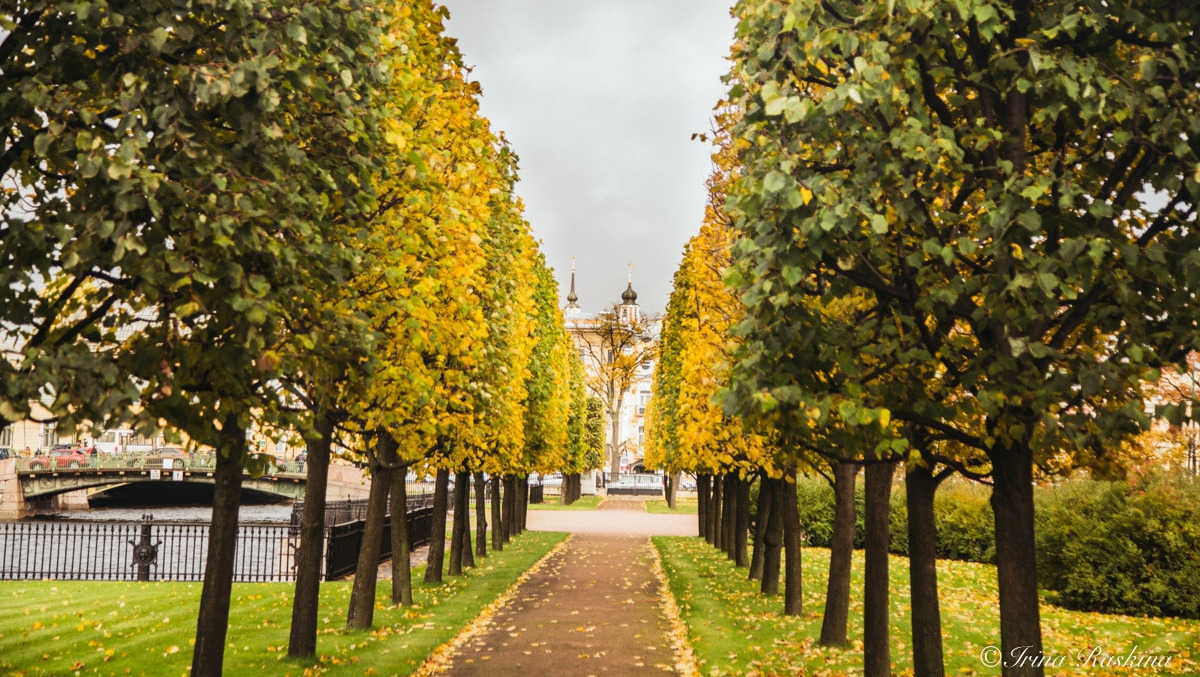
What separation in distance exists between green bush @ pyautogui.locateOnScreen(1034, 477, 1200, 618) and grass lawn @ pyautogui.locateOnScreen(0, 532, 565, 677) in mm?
10505

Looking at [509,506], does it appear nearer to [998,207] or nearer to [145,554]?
[145,554]

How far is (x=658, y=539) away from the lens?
3238 centimetres

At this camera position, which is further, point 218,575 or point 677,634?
point 677,634

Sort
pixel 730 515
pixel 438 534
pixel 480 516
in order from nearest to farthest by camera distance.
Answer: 1. pixel 438 534
2. pixel 480 516
3. pixel 730 515

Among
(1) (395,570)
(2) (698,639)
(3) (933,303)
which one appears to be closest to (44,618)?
(1) (395,570)

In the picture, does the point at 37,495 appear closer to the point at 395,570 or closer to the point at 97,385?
the point at 395,570

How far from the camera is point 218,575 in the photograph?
26.1 ft

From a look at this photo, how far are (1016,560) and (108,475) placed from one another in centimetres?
5600

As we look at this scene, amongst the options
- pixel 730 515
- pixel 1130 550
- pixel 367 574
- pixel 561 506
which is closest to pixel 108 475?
pixel 561 506

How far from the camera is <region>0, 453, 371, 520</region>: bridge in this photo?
50.8 metres

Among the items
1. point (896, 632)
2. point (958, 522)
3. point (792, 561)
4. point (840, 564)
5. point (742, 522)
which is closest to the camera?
point (840, 564)

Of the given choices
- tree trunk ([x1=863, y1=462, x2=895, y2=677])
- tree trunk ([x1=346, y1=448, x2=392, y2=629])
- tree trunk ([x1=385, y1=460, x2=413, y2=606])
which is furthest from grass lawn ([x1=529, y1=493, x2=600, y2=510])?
tree trunk ([x1=863, y1=462, x2=895, y2=677])

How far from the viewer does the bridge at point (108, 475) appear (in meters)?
50.8

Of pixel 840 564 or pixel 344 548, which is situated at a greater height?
pixel 840 564
